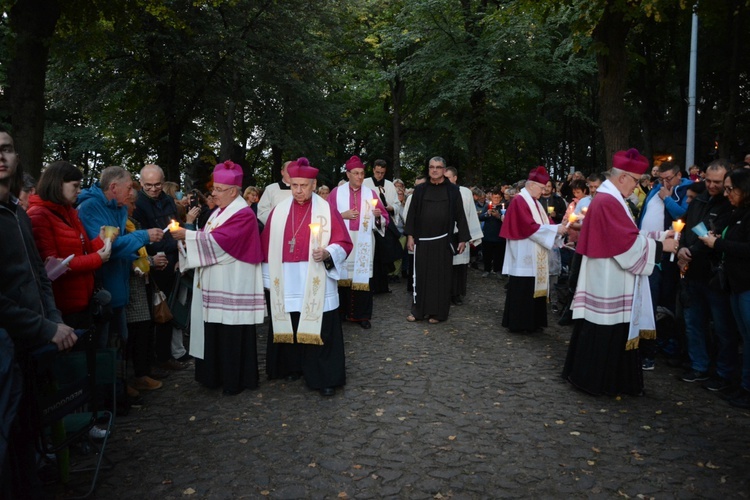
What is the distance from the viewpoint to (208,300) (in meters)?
5.91

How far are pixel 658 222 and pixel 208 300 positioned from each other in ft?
16.7

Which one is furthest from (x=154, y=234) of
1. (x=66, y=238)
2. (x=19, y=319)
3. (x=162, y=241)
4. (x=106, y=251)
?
(x=19, y=319)

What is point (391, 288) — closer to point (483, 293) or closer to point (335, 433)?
point (483, 293)

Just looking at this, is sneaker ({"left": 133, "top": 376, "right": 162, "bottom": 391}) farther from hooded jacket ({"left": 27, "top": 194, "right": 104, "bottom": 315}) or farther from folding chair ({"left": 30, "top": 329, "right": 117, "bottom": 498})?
folding chair ({"left": 30, "top": 329, "right": 117, "bottom": 498})

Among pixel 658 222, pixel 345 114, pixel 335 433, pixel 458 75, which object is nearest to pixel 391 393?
pixel 335 433

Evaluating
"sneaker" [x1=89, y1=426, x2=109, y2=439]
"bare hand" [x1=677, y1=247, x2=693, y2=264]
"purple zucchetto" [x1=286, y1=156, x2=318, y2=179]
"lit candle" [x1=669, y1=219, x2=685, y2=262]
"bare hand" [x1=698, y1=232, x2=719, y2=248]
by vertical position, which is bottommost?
"sneaker" [x1=89, y1=426, x2=109, y2=439]

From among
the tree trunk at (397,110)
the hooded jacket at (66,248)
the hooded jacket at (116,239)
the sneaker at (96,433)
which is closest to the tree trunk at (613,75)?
the hooded jacket at (116,239)

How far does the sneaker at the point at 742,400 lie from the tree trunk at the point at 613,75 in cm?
563

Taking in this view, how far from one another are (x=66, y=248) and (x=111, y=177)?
3.13ft

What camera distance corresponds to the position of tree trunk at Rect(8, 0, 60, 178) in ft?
34.5

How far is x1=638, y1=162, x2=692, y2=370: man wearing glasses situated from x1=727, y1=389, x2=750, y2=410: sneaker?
57.6 inches

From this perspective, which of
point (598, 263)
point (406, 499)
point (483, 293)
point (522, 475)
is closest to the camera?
point (406, 499)

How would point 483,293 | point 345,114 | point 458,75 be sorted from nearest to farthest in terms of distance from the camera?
point 483,293 < point 458,75 < point 345,114

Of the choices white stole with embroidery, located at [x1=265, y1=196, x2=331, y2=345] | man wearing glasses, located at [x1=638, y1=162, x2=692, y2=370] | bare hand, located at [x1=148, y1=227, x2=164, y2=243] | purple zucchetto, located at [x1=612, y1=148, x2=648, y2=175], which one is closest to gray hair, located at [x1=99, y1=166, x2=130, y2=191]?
bare hand, located at [x1=148, y1=227, x2=164, y2=243]
